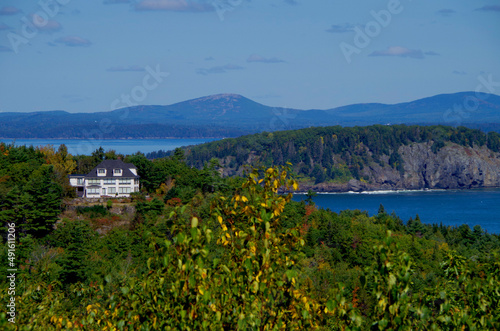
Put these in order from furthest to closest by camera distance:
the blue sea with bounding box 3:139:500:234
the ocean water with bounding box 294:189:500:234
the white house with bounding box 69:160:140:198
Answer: the blue sea with bounding box 3:139:500:234
the ocean water with bounding box 294:189:500:234
the white house with bounding box 69:160:140:198

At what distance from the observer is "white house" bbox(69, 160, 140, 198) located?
52.4m

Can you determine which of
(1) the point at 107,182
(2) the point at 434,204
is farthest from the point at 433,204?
(1) the point at 107,182

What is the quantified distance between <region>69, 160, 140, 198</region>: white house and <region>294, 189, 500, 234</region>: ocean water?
5791cm

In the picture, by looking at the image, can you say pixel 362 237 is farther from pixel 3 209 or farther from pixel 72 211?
pixel 3 209

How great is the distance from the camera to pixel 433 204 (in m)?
145

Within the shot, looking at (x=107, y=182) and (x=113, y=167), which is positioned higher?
(x=113, y=167)

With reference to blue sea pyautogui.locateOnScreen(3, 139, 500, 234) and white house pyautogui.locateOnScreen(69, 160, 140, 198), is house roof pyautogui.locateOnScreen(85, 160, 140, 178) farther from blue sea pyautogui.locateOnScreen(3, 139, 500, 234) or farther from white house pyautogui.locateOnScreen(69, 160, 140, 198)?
blue sea pyautogui.locateOnScreen(3, 139, 500, 234)

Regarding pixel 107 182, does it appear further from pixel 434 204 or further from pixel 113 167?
pixel 434 204

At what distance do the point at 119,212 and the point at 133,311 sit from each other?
4149cm

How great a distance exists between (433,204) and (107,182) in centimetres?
10897

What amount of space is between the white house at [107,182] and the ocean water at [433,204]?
57914 millimetres

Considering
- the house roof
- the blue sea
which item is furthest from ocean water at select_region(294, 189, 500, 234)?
the house roof

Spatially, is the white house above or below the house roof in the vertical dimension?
below

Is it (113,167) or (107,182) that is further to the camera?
(113,167)
